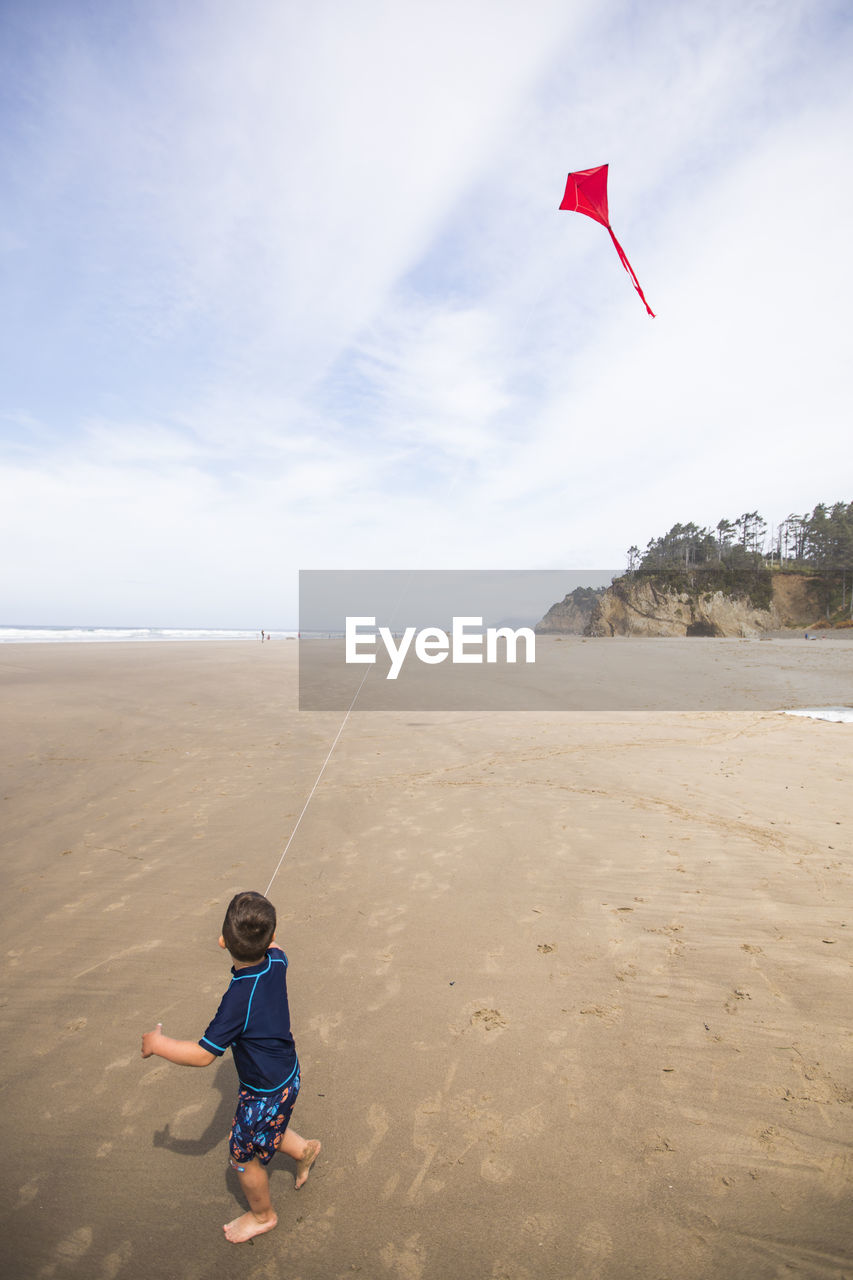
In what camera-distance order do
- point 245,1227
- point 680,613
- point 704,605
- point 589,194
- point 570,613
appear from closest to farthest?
point 245,1227 → point 589,194 → point 680,613 → point 704,605 → point 570,613

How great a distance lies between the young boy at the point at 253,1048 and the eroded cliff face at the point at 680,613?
5480cm

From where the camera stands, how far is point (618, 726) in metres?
12.7

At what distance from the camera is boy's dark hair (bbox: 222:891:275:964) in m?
2.38

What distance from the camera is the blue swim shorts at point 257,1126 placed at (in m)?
2.37

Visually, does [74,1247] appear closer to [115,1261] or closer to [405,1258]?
[115,1261]

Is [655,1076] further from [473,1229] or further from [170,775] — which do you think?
[170,775]

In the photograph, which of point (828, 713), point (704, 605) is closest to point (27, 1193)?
point (828, 713)

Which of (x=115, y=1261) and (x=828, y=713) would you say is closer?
(x=115, y=1261)

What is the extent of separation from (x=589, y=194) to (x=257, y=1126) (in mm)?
9892

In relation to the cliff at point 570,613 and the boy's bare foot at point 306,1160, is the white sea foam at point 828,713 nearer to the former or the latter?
the boy's bare foot at point 306,1160

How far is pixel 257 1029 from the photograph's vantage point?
2.41 m

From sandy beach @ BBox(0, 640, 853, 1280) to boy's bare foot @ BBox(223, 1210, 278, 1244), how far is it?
1.8 inches

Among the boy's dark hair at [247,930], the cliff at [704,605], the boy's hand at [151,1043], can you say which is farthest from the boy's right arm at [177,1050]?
the cliff at [704,605]

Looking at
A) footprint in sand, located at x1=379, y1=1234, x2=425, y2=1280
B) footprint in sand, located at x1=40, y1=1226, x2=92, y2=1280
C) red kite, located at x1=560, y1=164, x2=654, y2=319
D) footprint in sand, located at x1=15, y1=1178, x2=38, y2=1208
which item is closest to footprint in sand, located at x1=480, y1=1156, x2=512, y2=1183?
footprint in sand, located at x1=379, y1=1234, x2=425, y2=1280
